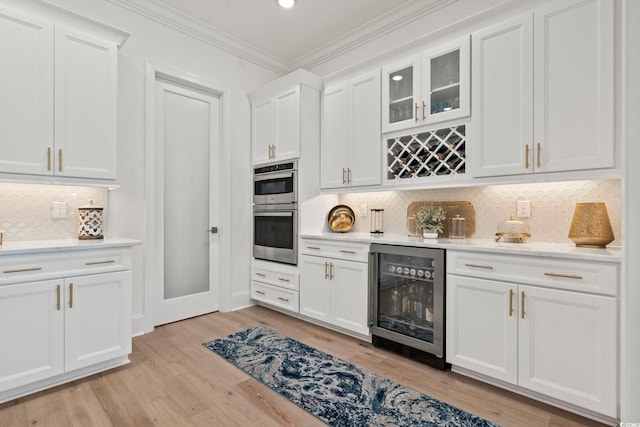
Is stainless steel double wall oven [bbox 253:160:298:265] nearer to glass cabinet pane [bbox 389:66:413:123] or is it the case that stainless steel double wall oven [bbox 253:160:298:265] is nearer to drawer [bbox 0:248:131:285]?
glass cabinet pane [bbox 389:66:413:123]

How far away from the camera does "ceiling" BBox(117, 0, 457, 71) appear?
318 centimetres

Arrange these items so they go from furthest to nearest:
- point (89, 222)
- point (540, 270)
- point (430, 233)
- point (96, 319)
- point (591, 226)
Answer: point (430, 233) → point (89, 222) → point (96, 319) → point (591, 226) → point (540, 270)

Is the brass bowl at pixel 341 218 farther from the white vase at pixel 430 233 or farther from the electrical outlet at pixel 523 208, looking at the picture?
the electrical outlet at pixel 523 208

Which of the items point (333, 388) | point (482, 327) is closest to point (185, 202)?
point (333, 388)

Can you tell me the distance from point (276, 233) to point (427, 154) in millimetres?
1848

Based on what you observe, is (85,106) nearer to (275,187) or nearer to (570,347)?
(275,187)

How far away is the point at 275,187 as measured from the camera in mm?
3723

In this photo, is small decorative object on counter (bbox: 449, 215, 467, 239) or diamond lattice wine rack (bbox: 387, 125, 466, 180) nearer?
diamond lattice wine rack (bbox: 387, 125, 466, 180)

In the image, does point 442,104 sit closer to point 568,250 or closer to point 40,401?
point 568,250

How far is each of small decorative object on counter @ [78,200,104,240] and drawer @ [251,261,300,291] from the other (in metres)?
1.71

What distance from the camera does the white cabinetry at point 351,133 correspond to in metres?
3.10

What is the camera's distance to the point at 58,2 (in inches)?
106

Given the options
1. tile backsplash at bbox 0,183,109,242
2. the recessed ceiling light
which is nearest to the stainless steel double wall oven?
the recessed ceiling light

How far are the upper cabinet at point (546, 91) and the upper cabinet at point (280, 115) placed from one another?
1.69 meters
